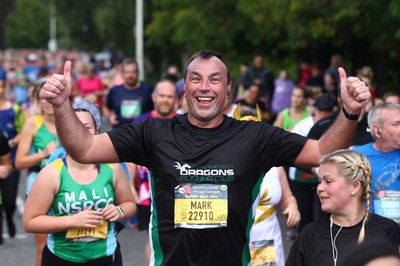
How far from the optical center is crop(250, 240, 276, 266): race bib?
631cm

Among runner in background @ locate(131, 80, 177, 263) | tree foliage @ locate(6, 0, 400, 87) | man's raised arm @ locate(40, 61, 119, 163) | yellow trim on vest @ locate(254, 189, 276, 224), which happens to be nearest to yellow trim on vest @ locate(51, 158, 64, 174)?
yellow trim on vest @ locate(254, 189, 276, 224)

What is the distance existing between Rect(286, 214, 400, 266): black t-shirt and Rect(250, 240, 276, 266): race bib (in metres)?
1.34

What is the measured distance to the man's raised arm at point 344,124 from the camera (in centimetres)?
419

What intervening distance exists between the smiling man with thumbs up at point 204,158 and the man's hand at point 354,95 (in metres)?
0.11

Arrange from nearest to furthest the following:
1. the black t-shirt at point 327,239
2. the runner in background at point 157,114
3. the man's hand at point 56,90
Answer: the man's hand at point 56,90, the black t-shirt at point 327,239, the runner in background at point 157,114

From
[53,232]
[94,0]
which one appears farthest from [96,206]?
[94,0]

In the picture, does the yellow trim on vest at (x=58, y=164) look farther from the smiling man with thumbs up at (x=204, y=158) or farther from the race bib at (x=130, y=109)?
the race bib at (x=130, y=109)

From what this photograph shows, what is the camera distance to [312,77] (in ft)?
68.0

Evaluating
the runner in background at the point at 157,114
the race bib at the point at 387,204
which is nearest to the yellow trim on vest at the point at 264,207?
the race bib at the point at 387,204

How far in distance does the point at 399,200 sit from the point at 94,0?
117 feet

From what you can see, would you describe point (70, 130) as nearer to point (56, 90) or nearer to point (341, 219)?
point (56, 90)

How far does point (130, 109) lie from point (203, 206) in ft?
26.2

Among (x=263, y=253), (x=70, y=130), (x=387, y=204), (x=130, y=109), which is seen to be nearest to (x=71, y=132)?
(x=70, y=130)

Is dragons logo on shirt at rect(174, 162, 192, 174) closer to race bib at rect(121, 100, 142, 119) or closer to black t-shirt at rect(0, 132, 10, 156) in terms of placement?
black t-shirt at rect(0, 132, 10, 156)
